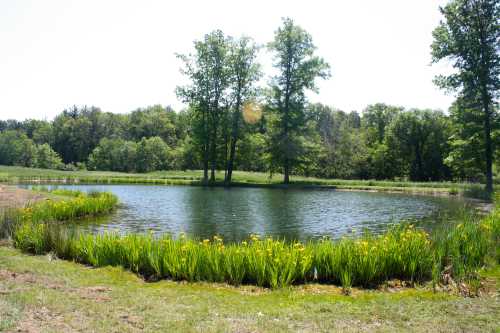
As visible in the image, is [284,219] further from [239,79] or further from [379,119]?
[379,119]

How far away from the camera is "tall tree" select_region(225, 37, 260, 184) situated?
52594 mm

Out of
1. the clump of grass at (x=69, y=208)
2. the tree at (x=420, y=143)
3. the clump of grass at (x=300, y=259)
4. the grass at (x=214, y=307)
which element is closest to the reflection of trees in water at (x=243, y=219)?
the clump of grass at (x=69, y=208)

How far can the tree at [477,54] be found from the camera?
1366 inches

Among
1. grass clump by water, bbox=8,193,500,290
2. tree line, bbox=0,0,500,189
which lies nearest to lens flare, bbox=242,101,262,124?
tree line, bbox=0,0,500,189

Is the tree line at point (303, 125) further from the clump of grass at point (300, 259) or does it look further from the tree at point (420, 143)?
the clump of grass at point (300, 259)

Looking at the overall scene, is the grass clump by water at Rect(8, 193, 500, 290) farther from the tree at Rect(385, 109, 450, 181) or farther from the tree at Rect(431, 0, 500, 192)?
the tree at Rect(385, 109, 450, 181)

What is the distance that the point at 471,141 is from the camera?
36.3 meters

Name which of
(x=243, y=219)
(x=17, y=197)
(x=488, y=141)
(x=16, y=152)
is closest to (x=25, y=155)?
(x=16, y=152)

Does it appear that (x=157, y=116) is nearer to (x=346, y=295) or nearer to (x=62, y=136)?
(x=62, y=136)

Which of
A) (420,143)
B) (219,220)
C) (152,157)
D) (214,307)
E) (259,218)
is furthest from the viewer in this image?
(152,157)

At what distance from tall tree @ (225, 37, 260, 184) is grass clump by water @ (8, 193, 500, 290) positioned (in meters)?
42.3

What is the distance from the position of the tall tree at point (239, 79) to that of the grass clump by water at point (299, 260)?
139 ft

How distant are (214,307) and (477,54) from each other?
122 ft

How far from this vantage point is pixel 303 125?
164ft
